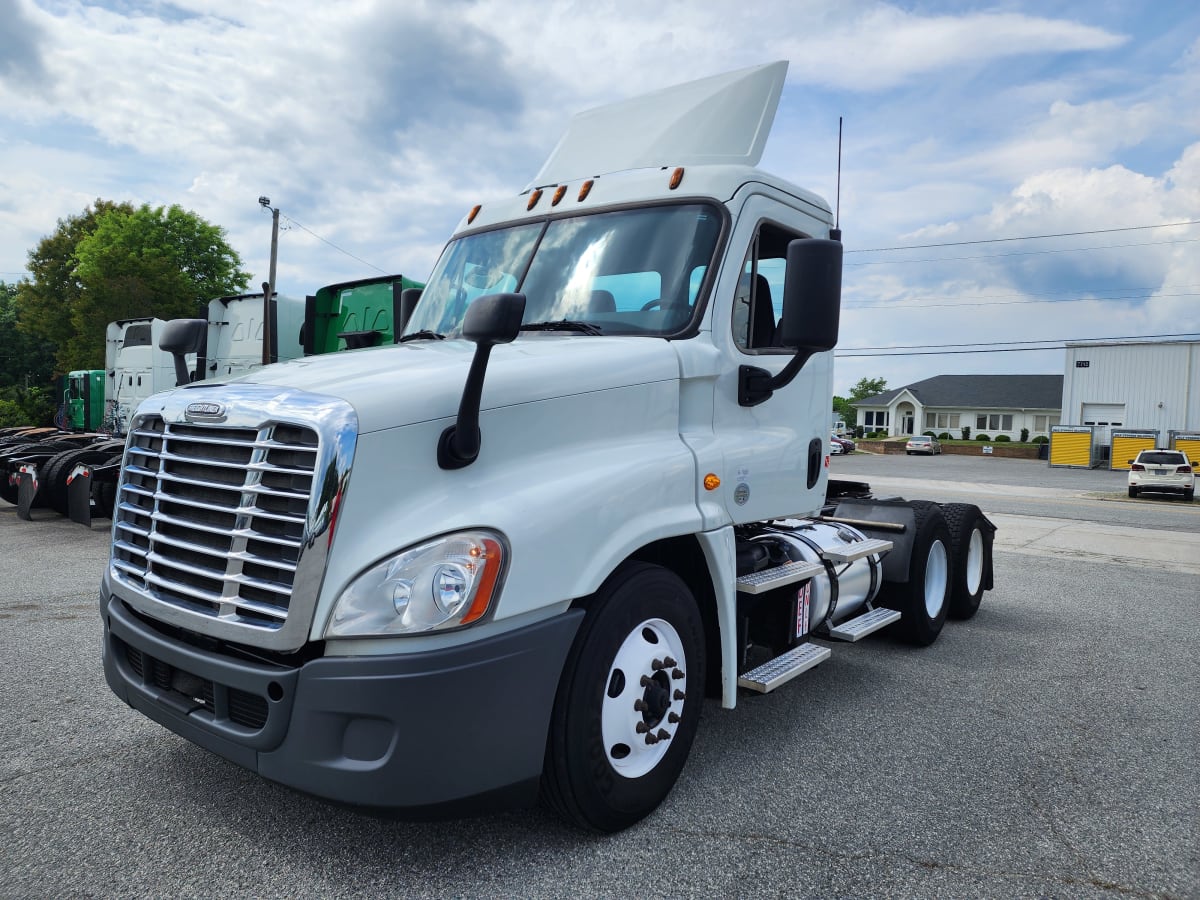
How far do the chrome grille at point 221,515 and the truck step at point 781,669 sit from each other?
6.58 ft

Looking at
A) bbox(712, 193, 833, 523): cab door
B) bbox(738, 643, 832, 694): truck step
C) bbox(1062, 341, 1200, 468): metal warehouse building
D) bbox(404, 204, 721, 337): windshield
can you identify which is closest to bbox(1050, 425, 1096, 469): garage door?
bbox(1062, 341, 1200, 468): metal warehouse building

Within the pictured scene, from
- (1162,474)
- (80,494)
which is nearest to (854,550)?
(80,494)

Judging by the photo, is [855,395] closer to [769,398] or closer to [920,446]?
[920,446]

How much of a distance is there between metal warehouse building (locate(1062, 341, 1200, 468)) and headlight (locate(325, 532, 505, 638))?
47.9m

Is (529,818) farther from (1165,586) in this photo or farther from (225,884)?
(1165,586)

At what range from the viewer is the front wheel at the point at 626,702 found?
2854 mm

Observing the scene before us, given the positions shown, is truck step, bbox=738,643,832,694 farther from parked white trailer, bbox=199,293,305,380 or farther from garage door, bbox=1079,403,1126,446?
garage door, bbox=1079,403,1126,446

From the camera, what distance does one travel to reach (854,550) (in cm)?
489

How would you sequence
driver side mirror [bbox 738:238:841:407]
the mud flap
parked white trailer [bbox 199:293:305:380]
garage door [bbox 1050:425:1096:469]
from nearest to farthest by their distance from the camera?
driver side mirror [bbox 738:238:841:407], the mud flap, parked white trailer [bbox 199:293:305:380], garage door [bbox 1050:425:1096:469]

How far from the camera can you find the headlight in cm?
250

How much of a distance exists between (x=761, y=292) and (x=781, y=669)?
5.64 ft

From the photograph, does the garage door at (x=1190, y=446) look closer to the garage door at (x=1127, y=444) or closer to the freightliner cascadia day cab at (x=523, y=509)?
the garage door at (x=1127, y=444)

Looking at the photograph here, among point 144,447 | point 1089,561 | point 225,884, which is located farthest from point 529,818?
point 1089,561

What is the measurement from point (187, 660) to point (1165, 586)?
9204 mm
